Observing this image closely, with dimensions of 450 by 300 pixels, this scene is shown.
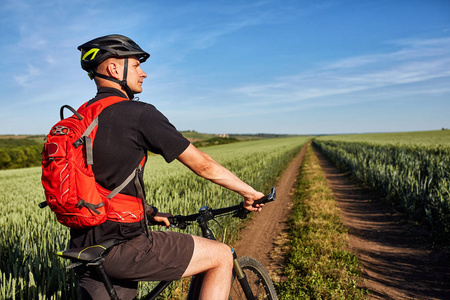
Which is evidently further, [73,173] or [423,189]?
[423,189]

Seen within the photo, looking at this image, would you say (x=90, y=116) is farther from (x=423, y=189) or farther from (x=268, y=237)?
(x=423, y=189)

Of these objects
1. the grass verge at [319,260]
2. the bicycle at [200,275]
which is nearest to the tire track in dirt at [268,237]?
the grass verge at [319,260]

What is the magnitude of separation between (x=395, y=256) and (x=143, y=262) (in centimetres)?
524

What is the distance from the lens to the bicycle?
1.36m

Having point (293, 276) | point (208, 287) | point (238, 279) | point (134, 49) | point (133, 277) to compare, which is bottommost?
point (293, 276)

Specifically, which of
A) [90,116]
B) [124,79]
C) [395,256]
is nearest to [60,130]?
[90,116]

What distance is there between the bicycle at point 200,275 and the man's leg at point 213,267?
17cm

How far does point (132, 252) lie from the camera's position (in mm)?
1455

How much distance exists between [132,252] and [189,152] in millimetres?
628

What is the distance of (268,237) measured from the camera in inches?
245

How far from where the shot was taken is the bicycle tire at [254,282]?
2410 millimetres

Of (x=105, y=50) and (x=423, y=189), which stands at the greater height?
(x=105, y=50)

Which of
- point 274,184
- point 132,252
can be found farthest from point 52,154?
point 274,184

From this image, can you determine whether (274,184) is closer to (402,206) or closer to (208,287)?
(402,206)
